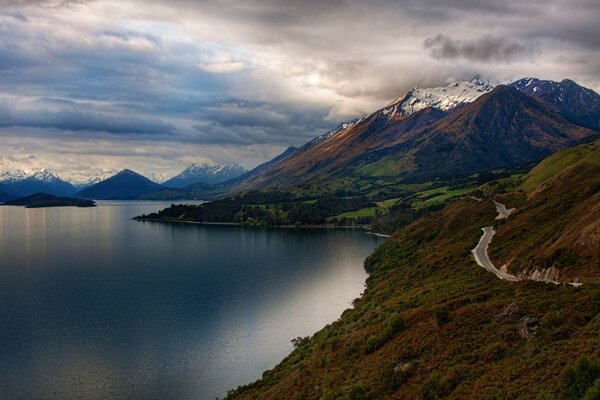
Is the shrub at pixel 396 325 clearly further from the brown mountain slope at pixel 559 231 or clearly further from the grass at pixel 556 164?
the grass at pixel 556 164

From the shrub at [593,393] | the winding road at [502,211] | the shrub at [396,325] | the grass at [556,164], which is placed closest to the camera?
the shrub at [593,393]

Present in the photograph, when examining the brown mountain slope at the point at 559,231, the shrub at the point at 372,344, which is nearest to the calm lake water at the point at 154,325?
the shrub at the point at 372,344

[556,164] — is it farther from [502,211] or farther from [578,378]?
[578,378]

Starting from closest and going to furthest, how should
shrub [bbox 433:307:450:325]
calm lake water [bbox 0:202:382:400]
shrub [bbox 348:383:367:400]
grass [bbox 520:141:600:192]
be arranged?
shrub [bbox 348:383:367:400] → shrub [bbox 433:307:450:325] → calm lake water [bbox 0:202:382:400] → grass [bbox 520:141:600:192]

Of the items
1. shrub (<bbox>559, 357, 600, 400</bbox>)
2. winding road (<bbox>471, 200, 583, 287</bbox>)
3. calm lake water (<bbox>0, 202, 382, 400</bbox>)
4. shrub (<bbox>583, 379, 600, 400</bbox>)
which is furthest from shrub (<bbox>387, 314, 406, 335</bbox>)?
calm lake water (<bbox>0, 202, 382, 400</bbox>)

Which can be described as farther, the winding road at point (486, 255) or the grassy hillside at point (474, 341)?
the winding road at point (486, 255)

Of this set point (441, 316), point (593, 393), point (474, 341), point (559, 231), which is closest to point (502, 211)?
point (559, 231)

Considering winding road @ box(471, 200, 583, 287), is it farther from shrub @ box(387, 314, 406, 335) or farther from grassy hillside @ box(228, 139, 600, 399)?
shrub @ box(387, 314, 406, 335)
